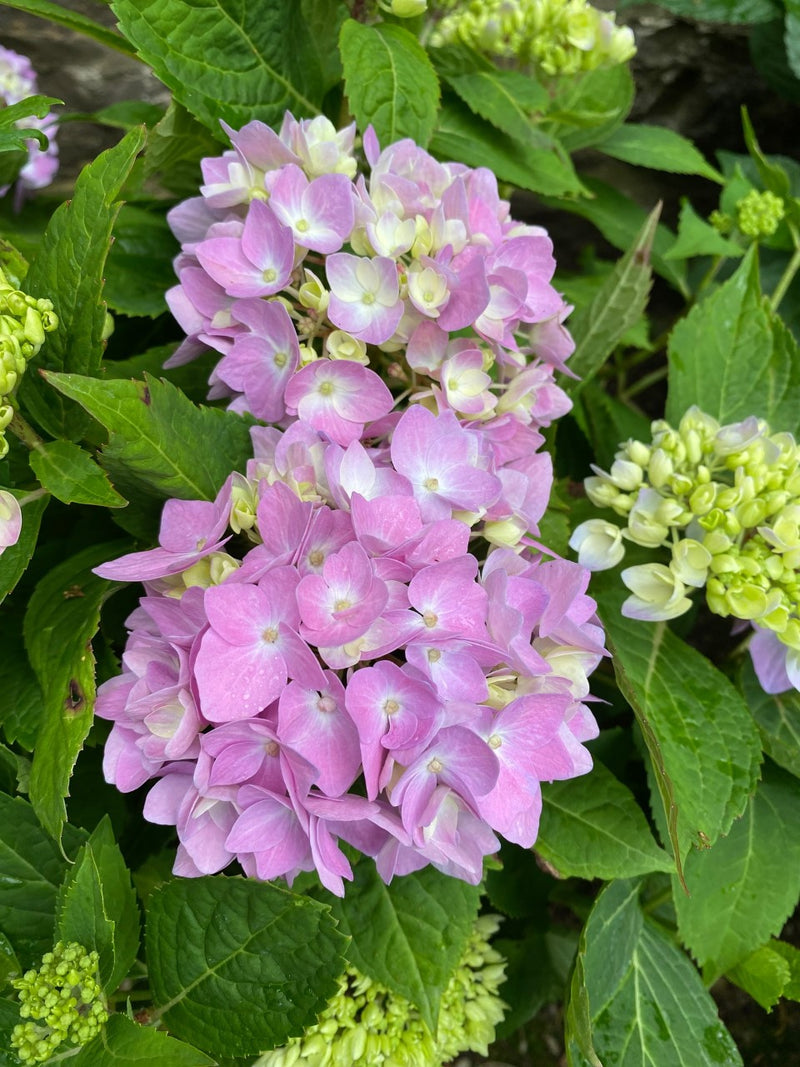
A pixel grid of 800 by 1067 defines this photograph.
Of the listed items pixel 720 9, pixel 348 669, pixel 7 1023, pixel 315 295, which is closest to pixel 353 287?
pixel 315 295

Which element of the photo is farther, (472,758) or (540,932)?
(540,932)

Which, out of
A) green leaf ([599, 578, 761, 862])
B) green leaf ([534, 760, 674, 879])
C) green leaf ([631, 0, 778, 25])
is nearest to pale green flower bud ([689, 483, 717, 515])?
green leaf ([599, 578, 761, 862])

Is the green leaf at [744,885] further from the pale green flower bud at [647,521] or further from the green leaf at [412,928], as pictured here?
the pale green flower bud at [647,521]

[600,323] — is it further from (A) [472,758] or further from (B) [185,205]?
(A) [472,758]

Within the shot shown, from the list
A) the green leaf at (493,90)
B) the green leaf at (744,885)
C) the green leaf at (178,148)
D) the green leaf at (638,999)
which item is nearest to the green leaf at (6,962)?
the green leaf at (638,999)

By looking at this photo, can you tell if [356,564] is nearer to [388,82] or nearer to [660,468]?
[660,468]

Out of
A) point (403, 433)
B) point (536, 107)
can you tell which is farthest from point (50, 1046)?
point (536, 107)

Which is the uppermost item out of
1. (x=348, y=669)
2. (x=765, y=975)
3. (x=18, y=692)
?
(x=348, y=669)

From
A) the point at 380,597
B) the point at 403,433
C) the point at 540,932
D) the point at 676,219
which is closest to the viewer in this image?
the point at 380,597
